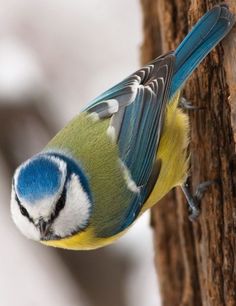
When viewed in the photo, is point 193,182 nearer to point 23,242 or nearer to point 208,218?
point 208,218

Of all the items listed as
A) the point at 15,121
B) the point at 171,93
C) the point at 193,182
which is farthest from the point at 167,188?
the point at 15,121

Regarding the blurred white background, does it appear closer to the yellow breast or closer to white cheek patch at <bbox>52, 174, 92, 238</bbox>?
the yellow breast

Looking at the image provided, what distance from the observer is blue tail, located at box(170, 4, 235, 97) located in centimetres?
282

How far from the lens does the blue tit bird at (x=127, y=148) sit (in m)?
2.82

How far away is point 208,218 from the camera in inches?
117

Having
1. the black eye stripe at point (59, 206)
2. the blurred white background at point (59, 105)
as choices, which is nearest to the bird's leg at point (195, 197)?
the black eye stripe at point (59, 206)

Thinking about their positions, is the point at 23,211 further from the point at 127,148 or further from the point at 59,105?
the point at 59,105

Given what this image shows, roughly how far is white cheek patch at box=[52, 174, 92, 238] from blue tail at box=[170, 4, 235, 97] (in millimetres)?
543

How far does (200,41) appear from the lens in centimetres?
291

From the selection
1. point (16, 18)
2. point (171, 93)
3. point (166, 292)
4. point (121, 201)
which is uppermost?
point (16, 18)

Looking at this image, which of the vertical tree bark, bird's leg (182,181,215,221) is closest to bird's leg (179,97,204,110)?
the vertical tree bark

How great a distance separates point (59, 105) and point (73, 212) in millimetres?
1872

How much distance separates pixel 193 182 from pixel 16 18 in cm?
235

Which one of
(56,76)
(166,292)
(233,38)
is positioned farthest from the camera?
(56,76)
